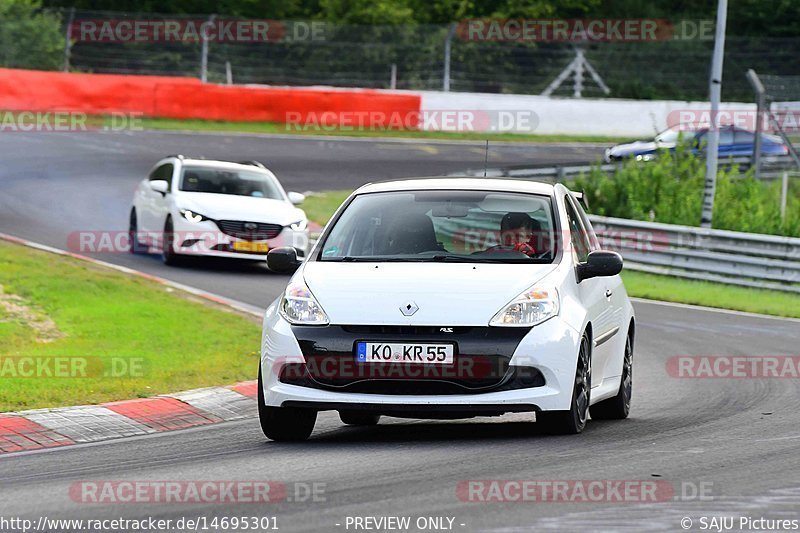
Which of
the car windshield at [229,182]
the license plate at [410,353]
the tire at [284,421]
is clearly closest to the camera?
the license plate at [410,353]

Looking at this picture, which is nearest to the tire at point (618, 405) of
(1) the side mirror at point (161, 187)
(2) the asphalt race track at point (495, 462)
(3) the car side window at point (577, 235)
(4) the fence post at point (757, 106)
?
(2) the asphalt race track at point (495, 462)

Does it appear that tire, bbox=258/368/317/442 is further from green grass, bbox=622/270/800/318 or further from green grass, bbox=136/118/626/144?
green grass, bbox=136/118/626/144

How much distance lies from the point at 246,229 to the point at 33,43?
23.1 meters

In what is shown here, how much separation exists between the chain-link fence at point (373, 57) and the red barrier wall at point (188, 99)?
101 centimetres

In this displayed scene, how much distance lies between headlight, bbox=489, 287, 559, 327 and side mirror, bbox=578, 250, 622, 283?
65cm

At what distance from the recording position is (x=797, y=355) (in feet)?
51.8

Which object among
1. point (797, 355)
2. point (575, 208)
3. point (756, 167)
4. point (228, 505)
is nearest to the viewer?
point (228, 505)

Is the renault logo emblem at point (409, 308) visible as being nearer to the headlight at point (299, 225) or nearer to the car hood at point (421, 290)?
the car hood at point (421, 290)

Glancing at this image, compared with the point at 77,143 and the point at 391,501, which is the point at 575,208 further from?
the point at 77,143

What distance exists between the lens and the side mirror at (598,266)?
31.9 ft

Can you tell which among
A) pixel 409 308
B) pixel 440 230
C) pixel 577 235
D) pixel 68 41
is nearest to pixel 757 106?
pixel 68 41

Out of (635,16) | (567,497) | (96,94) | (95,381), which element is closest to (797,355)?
(95,381)

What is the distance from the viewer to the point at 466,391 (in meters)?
8.88

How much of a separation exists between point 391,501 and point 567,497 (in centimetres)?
81
